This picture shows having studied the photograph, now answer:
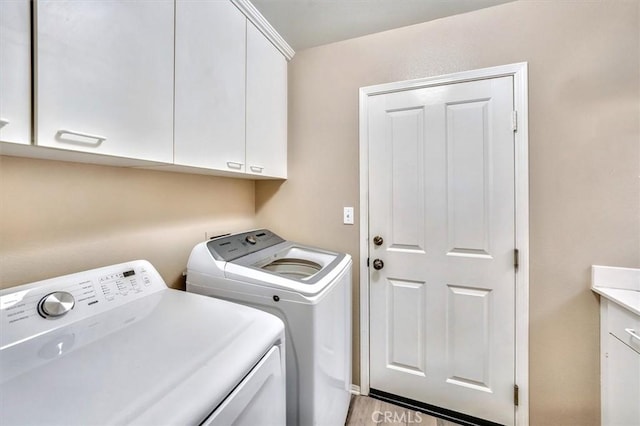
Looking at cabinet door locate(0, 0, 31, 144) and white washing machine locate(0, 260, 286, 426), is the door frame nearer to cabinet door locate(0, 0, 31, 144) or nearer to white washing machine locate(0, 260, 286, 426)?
white washing machine locate(0, 260, 286, 426)

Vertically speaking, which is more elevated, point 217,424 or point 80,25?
point 80,25

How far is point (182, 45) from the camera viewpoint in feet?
3.56

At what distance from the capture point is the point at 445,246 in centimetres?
163

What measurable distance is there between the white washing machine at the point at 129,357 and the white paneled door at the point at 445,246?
3.52 ft

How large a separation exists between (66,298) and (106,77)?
694mm

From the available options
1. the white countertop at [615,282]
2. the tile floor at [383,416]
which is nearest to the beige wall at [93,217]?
the tile floor at [383,416]

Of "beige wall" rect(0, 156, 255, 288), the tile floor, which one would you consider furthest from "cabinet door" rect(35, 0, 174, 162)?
the tile floor

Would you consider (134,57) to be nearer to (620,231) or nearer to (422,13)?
(422,13)

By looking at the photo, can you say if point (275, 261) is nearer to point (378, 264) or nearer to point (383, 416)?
point (378, 264)

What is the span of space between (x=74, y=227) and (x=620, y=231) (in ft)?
7.97

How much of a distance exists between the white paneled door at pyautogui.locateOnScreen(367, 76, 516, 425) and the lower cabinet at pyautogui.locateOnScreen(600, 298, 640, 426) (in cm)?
38

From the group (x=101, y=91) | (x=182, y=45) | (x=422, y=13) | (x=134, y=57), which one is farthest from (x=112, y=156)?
(x=422, y=13)

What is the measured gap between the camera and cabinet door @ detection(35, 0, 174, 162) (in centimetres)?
71

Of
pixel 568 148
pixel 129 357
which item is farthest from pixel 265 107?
pixel 568 148
